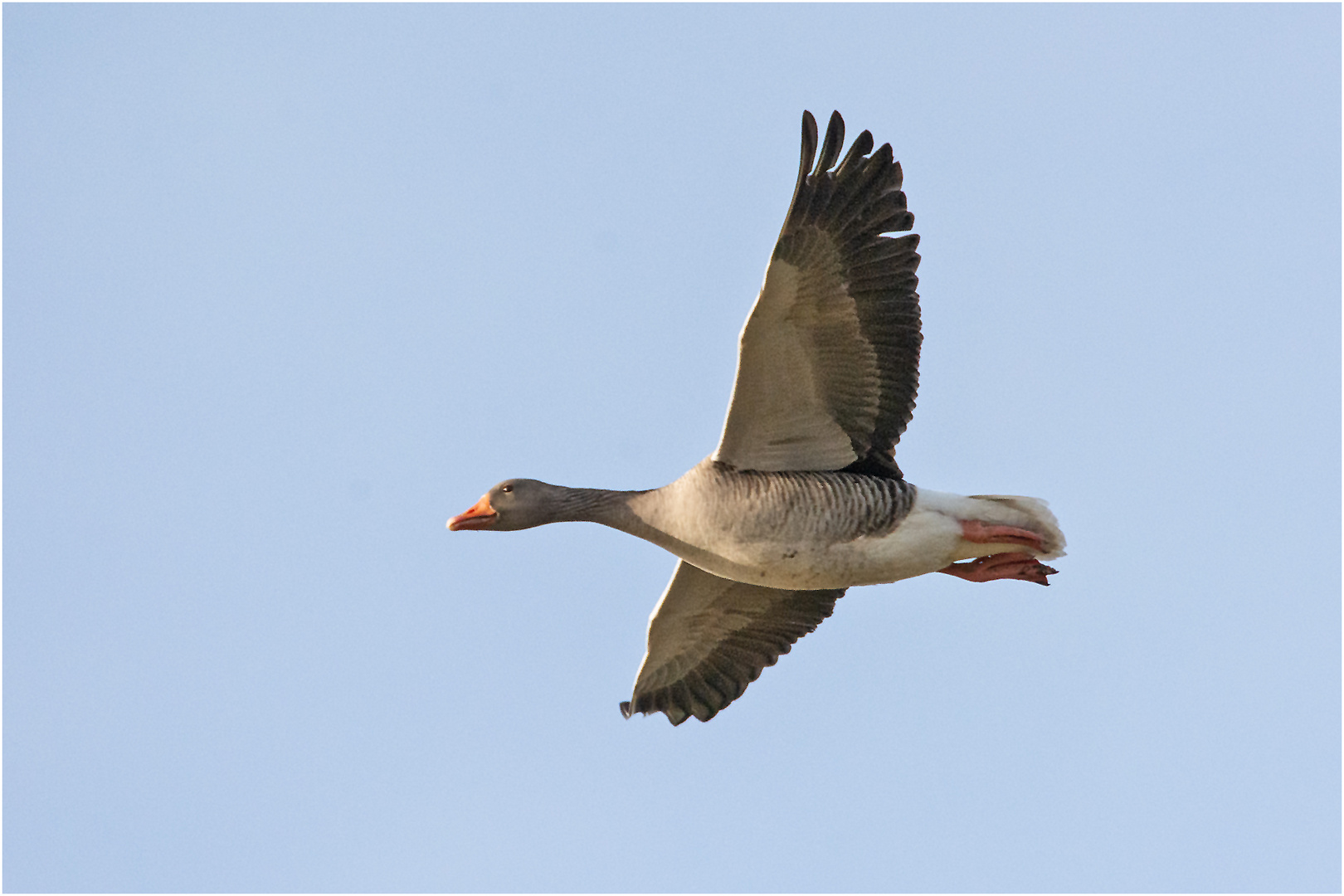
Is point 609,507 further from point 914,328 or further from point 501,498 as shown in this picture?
point 914,328

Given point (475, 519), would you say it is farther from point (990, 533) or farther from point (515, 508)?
point (990, 533)

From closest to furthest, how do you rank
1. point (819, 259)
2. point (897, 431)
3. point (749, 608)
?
point (819, 259) < point (897, 431) < point (749, 608)

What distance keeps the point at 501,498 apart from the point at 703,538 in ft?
5.93

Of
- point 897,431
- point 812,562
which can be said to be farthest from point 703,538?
point 897,431

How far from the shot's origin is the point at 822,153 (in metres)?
11.6

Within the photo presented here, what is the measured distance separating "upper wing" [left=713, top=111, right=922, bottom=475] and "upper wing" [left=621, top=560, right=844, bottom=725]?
1638 millimetres

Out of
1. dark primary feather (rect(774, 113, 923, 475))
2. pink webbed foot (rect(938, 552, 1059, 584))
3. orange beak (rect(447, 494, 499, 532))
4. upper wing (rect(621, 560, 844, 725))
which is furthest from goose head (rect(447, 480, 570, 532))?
pink webbed foot (rect(938, 552, 1059, 584))

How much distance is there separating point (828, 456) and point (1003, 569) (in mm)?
1678

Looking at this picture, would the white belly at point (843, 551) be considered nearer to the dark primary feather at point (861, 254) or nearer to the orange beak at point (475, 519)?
the dark primary feather at point (861, 254)

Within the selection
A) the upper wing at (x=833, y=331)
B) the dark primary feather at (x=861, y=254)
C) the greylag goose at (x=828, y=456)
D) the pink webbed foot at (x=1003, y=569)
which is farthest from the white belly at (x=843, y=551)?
the dark primary feather at (x=861, y=254)

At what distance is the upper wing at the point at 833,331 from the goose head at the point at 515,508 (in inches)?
Result: 55.6

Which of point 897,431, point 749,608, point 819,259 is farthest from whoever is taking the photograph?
point 749,608

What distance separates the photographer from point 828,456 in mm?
12297

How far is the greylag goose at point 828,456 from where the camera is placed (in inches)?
456
